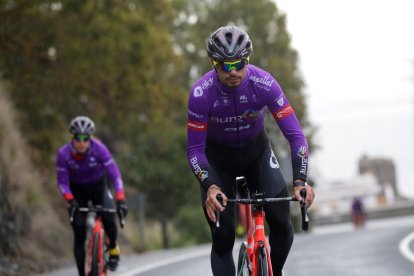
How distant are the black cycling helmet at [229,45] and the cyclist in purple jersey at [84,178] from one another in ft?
12.7

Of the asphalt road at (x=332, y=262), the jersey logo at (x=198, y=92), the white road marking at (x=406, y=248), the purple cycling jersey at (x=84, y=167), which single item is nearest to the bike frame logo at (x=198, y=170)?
the jersey logo at (x=198, y=92)

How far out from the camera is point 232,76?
241 inches

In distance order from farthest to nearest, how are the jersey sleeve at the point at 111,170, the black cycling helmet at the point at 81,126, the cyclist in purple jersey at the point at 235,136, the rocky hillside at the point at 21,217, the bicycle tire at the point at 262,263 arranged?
the rocky hillside at the point at 21,217, the jersey sleeve at the point at 111,170, the black cycling helmet at the point at 81,126, the cyclist in purple jersey at the point at 235,136, the bicycle tire at the point at 262,263

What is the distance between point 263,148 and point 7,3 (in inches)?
568

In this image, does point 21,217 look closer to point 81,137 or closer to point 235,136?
point 81,137

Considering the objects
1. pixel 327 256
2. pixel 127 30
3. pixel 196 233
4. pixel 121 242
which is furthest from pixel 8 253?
pixel 196 233

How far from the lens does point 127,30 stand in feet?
80.8

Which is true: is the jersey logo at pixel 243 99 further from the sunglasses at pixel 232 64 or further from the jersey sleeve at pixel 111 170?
the jersey sleeve at pixel 111 170

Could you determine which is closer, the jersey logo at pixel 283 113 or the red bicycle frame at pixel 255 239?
the red bicycle frame at pixel 255 239

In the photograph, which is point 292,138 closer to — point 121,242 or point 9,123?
point 9,123

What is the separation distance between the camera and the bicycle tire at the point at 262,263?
594 centimetres

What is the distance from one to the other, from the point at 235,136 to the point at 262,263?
43.2 inches

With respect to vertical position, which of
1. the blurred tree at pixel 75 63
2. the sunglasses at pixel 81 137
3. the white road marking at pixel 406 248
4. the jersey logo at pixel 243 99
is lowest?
the white road marking at pixel 406 248

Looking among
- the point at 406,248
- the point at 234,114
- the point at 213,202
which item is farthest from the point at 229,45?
the point at 406,248
